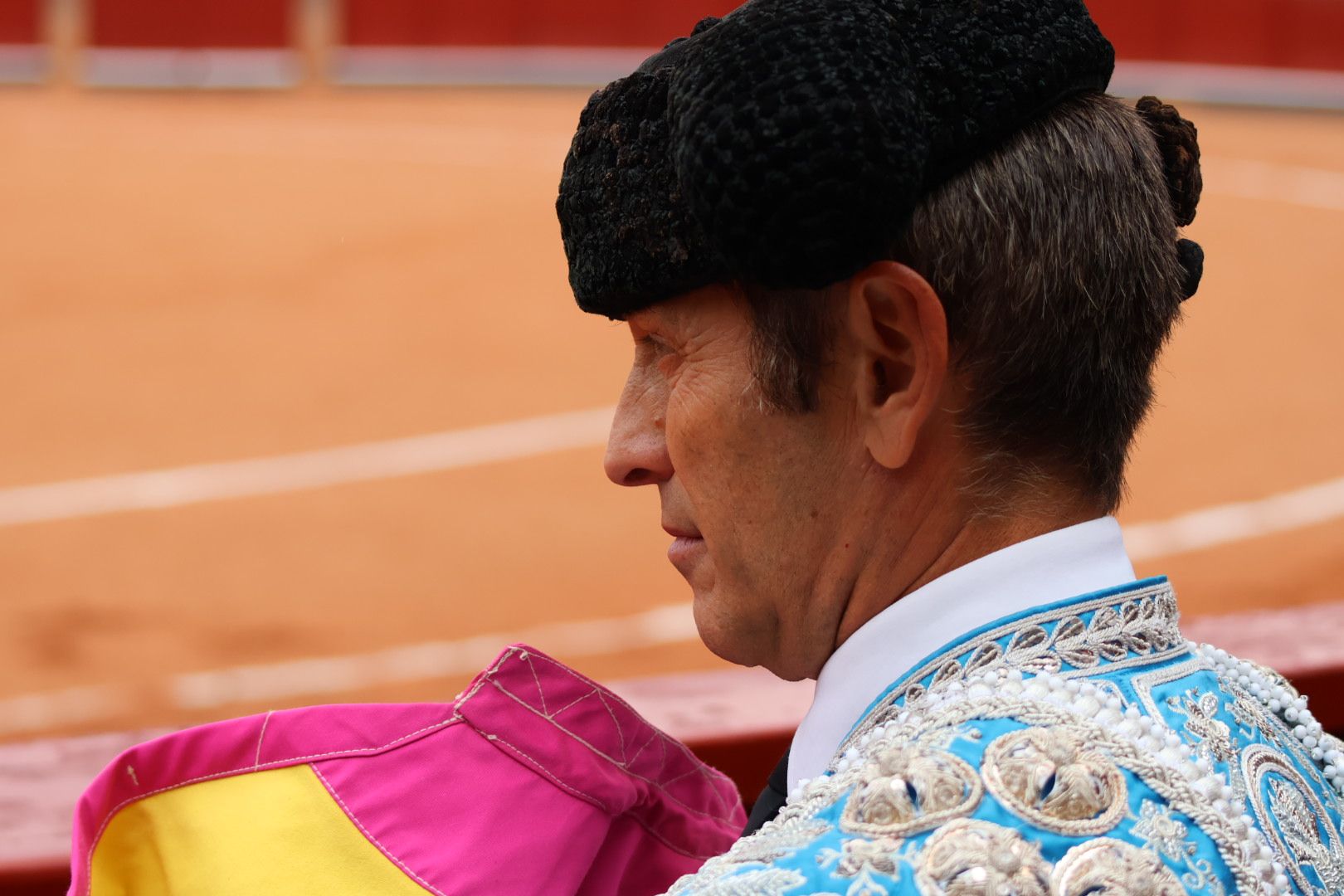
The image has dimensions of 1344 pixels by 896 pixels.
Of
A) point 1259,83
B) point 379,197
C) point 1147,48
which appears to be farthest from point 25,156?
point 1259,83

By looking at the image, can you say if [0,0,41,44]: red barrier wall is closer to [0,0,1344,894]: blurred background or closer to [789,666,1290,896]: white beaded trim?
[0,0,1344,894]: blurred background

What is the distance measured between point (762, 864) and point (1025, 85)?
506 mm

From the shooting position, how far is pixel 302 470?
721 cm

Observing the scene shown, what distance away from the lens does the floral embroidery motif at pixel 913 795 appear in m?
0.88

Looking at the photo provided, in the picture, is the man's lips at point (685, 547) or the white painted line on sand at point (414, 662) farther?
the white painted line on sand at point (414, 662)

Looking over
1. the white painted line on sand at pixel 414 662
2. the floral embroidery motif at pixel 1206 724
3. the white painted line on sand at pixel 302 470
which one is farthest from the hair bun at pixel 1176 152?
the white painted line on sand at pixel 302 470

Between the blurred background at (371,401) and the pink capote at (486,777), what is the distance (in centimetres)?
50

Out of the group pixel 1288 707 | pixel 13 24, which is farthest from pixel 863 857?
pixel 13 24

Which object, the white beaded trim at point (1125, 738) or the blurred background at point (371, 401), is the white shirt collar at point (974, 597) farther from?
the blurred background at point (371, 401)

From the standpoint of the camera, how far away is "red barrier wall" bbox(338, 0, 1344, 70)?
17016 millimetres

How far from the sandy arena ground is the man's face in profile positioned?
12.7 feet

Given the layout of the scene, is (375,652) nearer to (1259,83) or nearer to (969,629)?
(969,629)

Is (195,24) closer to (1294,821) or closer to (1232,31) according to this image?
(1232,31)

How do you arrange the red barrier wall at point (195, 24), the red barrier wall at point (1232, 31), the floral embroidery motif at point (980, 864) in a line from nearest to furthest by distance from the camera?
the floral embroidery motif at point (980, 864) < the red barrier wall at point (1232, 31) < the red barrier wall at point (195, 24)
